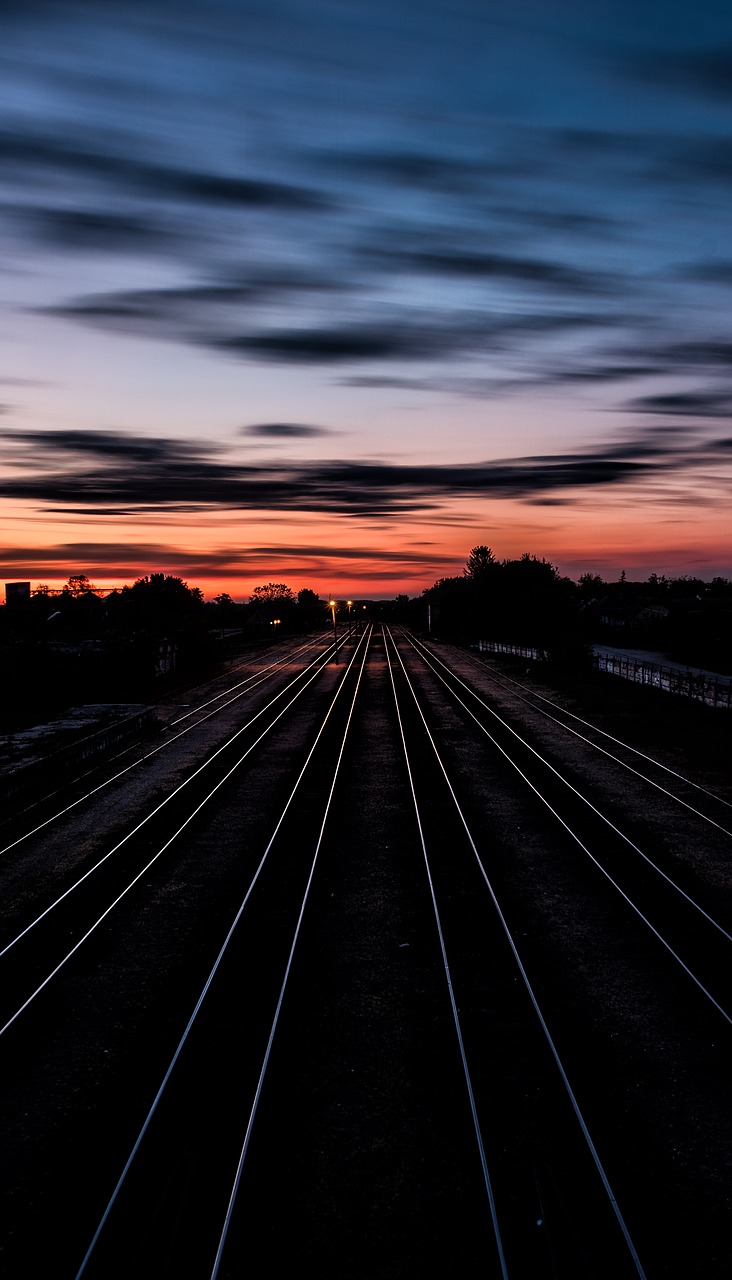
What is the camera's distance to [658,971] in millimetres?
11391

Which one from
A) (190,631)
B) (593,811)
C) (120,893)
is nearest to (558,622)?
(190,631)

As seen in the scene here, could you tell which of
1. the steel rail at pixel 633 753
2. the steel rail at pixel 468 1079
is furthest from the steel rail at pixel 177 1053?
the steel rail at pixel 633 753

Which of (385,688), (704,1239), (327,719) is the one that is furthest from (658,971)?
(385,688)

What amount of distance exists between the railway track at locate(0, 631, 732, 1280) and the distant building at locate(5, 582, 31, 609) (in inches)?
2970

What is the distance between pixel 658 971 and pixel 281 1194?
22.0 feet

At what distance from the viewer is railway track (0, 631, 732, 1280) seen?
6734 millimetres

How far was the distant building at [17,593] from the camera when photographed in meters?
86.1

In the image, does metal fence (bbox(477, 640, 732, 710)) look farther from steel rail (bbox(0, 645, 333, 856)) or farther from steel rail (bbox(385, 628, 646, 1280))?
steel rail (bbox(385, 628, 646, 1280))

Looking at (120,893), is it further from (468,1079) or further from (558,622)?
(558,622)

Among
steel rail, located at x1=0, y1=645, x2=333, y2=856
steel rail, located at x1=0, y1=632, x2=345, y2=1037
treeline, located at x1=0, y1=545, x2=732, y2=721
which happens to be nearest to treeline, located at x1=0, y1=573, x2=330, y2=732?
treeline, located at x1=0, y1=545, x2=732, y2=721

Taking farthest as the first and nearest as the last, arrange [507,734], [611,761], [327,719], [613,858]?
[327,719] → [507,734] → [611,761] → [613,858]

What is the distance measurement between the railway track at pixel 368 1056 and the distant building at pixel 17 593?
75435 millimetres

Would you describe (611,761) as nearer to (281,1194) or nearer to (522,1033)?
(522,1033)

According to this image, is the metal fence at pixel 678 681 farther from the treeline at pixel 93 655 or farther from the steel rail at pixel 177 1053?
the treeline at pixel 93 655
